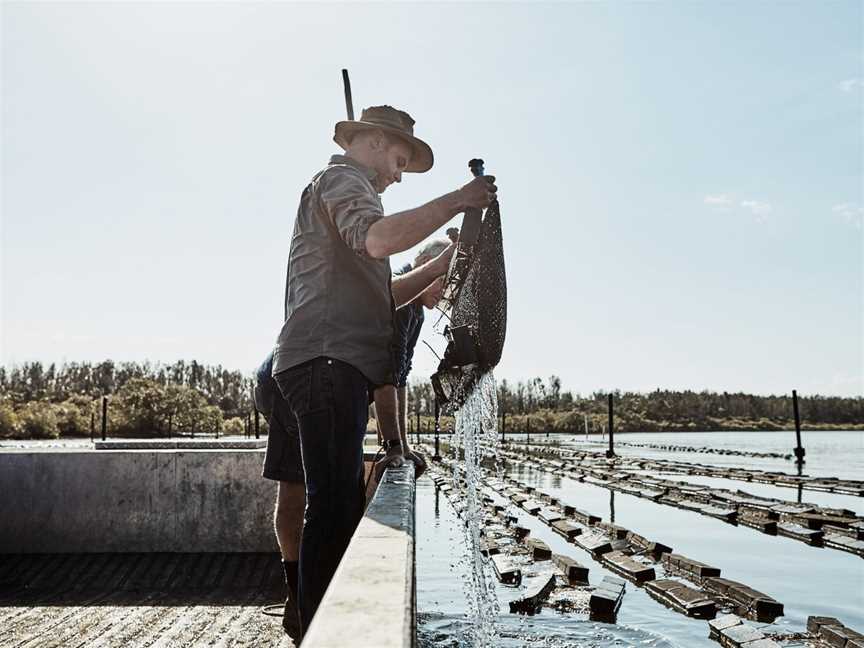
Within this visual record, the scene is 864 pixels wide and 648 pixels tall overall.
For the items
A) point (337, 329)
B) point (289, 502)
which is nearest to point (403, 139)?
point (337, 329)

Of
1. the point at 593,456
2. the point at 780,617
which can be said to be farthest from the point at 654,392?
the point at 780,617

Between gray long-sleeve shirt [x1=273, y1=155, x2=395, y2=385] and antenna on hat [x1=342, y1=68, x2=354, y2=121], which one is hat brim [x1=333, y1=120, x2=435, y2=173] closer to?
gray long-sleeve shirt [x1=273, y1=155, x2=395, y2=385]

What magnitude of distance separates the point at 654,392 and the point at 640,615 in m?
99.5

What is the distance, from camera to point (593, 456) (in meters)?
24.7

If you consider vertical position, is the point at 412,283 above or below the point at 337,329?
above

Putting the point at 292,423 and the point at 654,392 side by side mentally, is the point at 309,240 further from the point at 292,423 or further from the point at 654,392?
the point at 654,392

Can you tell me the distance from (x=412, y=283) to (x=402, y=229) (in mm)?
921

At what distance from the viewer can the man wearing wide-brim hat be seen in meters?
2.23

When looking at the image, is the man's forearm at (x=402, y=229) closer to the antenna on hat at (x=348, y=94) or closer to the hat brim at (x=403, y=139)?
the hat brim at (x=403, y=139)

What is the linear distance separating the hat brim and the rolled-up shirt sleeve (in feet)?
1.22

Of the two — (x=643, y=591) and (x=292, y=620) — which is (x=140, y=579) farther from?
(x=643, y=591)

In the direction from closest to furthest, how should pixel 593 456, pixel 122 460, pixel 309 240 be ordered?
pixel 309 240
pixel 122 460
pixel 593 456

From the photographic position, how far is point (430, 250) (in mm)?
3631

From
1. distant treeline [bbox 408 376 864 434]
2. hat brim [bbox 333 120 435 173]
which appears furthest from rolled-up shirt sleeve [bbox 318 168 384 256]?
distant treeline [bbox 408 376 864 434]
